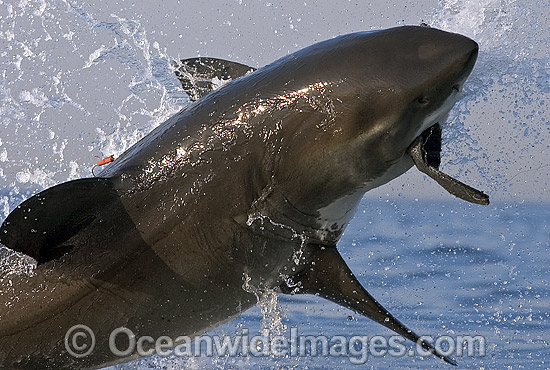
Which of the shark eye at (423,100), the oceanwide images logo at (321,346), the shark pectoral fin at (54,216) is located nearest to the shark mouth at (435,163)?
the shark eye at (423,100)

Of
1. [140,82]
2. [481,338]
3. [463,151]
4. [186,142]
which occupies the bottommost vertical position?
[481,338]

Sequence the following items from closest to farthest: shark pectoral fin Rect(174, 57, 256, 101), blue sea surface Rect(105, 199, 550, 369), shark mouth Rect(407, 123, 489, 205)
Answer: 1. shark mouth Rect(407, 123, 489, 205)
2. shark pectoral fin Rect(174, 57, 256, 101)
3. blue sea surface Rect(105, 199, 550, 369)

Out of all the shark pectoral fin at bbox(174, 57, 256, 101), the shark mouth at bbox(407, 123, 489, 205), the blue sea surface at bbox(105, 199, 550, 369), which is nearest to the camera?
the shark mouth at bbox(407, 123, 489, 205)

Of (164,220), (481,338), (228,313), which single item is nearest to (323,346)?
(481,338)

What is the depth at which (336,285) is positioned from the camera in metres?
5.15

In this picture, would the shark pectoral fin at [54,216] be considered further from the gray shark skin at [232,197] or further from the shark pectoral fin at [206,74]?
the shark pectoral fin at [206,74]

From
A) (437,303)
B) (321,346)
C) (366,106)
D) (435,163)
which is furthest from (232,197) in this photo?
(437,303)

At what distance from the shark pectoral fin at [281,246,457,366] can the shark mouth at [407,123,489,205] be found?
2.90 ft

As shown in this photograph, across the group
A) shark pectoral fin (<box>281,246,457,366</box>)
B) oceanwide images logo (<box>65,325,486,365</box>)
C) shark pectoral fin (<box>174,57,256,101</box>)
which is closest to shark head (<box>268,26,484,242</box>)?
shark pectoral fin (<box>281,246,457,366</box>)

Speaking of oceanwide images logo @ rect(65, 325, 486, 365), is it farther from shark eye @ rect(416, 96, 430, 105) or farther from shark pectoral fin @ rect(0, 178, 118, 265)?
shark eye @ rect(416, 96, 430, 105)

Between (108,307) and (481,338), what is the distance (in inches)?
172

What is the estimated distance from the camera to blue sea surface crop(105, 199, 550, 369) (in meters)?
7.11

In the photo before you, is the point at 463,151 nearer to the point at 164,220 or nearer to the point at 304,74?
the point at 304,74

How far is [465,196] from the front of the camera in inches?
169
